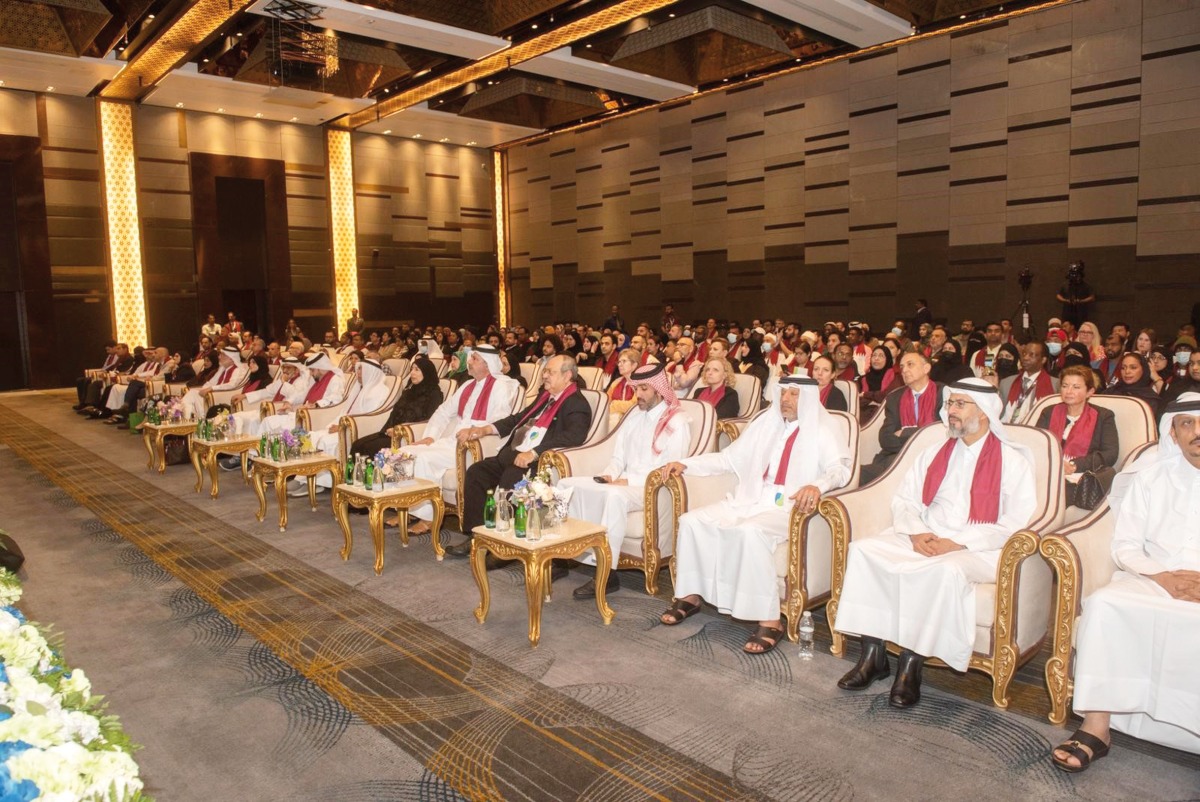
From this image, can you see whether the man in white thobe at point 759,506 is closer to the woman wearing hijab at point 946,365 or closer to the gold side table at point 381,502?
the gold side table at point 381,502

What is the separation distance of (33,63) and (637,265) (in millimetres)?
12177

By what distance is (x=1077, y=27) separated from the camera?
11758 millimetres

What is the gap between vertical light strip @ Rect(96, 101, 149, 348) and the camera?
17.1 meters

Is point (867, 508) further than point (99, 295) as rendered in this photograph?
No

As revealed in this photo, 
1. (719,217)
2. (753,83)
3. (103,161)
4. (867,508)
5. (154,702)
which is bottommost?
(154,702)

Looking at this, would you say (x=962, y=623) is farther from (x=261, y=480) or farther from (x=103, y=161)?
(x=103, y=161)

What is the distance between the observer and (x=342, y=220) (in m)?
20.2

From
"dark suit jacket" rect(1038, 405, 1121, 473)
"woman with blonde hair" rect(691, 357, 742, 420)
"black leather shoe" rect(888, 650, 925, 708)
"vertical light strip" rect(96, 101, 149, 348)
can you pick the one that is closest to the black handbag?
"black leather shoe" rect(888, 650, 925, 708)

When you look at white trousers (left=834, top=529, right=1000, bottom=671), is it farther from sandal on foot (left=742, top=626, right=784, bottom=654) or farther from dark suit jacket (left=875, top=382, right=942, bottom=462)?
dark suit jacket (left=875, top=382, right=942, bottom=462)

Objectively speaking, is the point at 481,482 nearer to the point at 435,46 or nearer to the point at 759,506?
the point at 759,506

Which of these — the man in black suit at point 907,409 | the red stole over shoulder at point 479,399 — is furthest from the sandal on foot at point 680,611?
the red stole over shoulder at point 479,399

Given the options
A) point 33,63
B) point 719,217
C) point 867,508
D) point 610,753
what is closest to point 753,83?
point 719,217

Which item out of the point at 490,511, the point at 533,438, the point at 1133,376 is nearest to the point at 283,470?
the point at 533,438

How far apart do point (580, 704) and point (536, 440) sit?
2.52 metres
